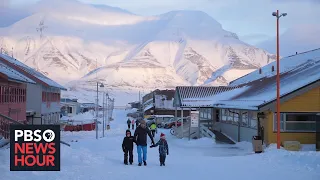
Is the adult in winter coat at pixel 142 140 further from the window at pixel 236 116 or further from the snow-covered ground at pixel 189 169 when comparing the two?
the window at pixel 236 116

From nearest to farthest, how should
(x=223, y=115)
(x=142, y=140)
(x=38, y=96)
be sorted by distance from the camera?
(x=142, y=140) → (x=223, y=115) → (x=38, y=96)

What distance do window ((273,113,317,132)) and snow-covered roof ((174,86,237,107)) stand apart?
11.7 m

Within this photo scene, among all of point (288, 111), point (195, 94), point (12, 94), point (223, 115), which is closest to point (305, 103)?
point (288, 111)

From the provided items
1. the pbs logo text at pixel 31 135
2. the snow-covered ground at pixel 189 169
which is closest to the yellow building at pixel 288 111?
the snow-covered ground at pixel 189 169

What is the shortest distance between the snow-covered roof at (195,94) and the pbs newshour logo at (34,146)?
28.9 m

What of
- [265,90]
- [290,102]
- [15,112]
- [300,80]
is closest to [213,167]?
[290,102]

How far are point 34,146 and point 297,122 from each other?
808 inches

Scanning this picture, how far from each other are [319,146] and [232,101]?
11.7 m

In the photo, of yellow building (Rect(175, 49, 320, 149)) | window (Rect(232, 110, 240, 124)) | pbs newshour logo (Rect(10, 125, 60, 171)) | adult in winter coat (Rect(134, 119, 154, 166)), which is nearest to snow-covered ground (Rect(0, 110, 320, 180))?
adult in winter coat (Rect(134, 119, 154, 166))

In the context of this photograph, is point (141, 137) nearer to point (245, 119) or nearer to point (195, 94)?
point (245, 119)

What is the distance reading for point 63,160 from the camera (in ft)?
53.6

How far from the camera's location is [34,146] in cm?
1018

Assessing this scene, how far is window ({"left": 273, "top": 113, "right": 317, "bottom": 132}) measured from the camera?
28094 millimetres

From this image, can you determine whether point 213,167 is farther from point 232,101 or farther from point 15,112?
point 15,112
